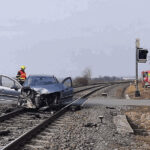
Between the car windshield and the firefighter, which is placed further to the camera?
the firefighter

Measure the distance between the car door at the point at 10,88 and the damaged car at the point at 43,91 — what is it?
1.32 feet

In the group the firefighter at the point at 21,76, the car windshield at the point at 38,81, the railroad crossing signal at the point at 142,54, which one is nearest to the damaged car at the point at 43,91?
the car windshield at the point at 38,81

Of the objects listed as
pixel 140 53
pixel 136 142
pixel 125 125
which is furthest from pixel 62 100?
pixel 140 53

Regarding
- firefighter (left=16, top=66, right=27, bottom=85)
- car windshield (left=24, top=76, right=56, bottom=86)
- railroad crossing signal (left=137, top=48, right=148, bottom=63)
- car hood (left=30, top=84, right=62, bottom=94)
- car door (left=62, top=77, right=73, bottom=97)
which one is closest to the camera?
car hood (left=30, top=84, right=62, bottom=94)

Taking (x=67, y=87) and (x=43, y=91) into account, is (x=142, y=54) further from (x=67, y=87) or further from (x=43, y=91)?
(x=43, y=91)

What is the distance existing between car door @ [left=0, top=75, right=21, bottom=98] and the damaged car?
1.32 ft

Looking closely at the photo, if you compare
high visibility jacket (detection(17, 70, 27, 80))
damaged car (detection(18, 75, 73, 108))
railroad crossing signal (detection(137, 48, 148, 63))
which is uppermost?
railroad crossing signal (detection(137, 48, 148, 63))

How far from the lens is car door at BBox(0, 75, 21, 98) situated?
1153cm

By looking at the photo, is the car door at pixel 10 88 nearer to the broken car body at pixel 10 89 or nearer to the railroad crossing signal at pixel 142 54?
the broken car body at pixel 10 89

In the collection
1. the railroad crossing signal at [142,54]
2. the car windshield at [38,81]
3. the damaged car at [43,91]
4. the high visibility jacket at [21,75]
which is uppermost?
the railroad crossing signal at [142,54]

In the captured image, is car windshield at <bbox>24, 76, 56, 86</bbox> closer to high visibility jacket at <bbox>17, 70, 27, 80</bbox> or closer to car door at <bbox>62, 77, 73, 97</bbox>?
car door at <bbox>62, 77, 73, 97</bbox>

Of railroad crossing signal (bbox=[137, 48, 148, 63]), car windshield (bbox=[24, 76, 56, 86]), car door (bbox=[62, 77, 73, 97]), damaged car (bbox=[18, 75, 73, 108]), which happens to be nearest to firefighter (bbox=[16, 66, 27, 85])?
damaged car (bbox=[18, 75, 73, 108])

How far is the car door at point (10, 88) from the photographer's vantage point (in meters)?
11.5

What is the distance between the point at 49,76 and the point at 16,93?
194 centimetres
